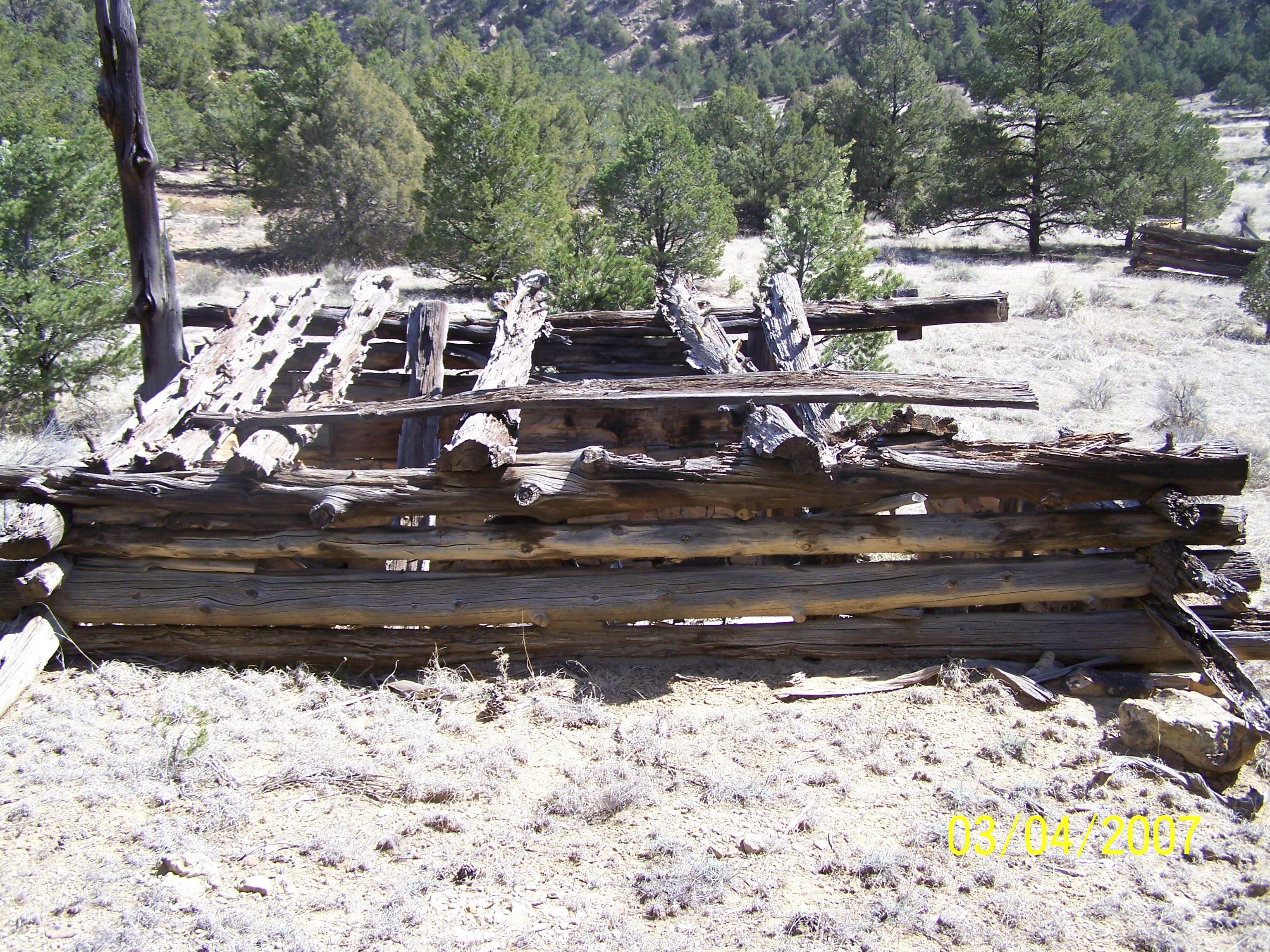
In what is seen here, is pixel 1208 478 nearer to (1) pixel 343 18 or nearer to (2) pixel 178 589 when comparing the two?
(2) pixel 178 589

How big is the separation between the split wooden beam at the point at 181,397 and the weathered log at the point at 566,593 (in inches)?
25.9

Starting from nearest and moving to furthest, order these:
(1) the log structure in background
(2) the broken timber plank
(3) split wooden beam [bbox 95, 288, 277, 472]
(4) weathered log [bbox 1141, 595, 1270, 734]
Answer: (4) weathered log [bbox 1141, 595, 1270, 734] → (3) split wooden beam [bbox 95, 288, 277, 472] → (2) the broken timber plank → (1) the log structure in background

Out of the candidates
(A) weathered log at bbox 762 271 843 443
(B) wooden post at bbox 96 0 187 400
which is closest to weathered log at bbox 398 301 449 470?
(B) wooden post at bbox 96 0 187 400

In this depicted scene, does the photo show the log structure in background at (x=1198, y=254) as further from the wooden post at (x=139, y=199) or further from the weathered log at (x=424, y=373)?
the wooden post at (x=139, y=199)

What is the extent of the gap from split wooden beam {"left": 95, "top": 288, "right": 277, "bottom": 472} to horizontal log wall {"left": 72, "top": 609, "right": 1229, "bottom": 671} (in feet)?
3.19

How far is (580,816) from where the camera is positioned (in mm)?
3613

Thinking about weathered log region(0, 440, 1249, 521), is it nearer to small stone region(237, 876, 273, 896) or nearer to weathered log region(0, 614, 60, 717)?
weathered log region(0, 614, 60, 717)

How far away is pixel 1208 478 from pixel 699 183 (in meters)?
15.9

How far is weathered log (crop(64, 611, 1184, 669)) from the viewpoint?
478 cm

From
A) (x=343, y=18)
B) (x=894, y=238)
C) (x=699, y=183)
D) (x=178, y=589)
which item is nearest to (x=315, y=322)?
(x=178, y=589)

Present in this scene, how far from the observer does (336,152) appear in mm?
21562

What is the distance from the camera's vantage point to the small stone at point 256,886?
3137mm

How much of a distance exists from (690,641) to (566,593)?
2.43 feet

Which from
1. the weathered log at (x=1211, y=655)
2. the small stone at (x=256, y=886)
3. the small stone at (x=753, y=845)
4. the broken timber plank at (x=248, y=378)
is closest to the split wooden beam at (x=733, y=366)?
the small stone at (x=753, y=845)
